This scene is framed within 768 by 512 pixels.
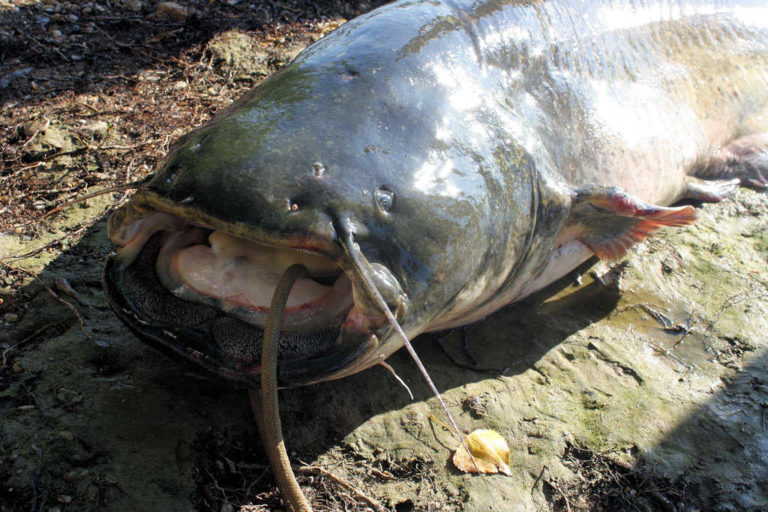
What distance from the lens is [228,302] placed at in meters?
1.92

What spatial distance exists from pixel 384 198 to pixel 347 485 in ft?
2.85

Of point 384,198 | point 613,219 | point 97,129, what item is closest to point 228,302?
point 384,198

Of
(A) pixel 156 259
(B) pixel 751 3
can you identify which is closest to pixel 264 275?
(A) pixel 156 259

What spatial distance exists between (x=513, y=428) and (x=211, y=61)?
2987mm

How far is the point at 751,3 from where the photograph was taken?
4.05m

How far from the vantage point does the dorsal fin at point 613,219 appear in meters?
2.50

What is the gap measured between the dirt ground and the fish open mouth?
1.12 ft

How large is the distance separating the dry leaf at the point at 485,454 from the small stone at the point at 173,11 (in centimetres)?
364

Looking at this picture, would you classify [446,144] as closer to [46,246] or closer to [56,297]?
[56,297]

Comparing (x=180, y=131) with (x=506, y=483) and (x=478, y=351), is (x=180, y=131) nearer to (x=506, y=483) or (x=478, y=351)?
(x=478, y=351)

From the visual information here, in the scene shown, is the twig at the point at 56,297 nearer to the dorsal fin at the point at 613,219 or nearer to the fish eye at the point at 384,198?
the fish eye at the point at 384,198

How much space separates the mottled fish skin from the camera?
1707 millimetres

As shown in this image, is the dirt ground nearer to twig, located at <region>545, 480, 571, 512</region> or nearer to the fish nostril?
twig, located at <region>545, 480, 571, 512</region>

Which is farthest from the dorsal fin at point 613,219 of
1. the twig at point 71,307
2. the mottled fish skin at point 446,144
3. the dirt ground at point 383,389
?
the twig at point 71,307
